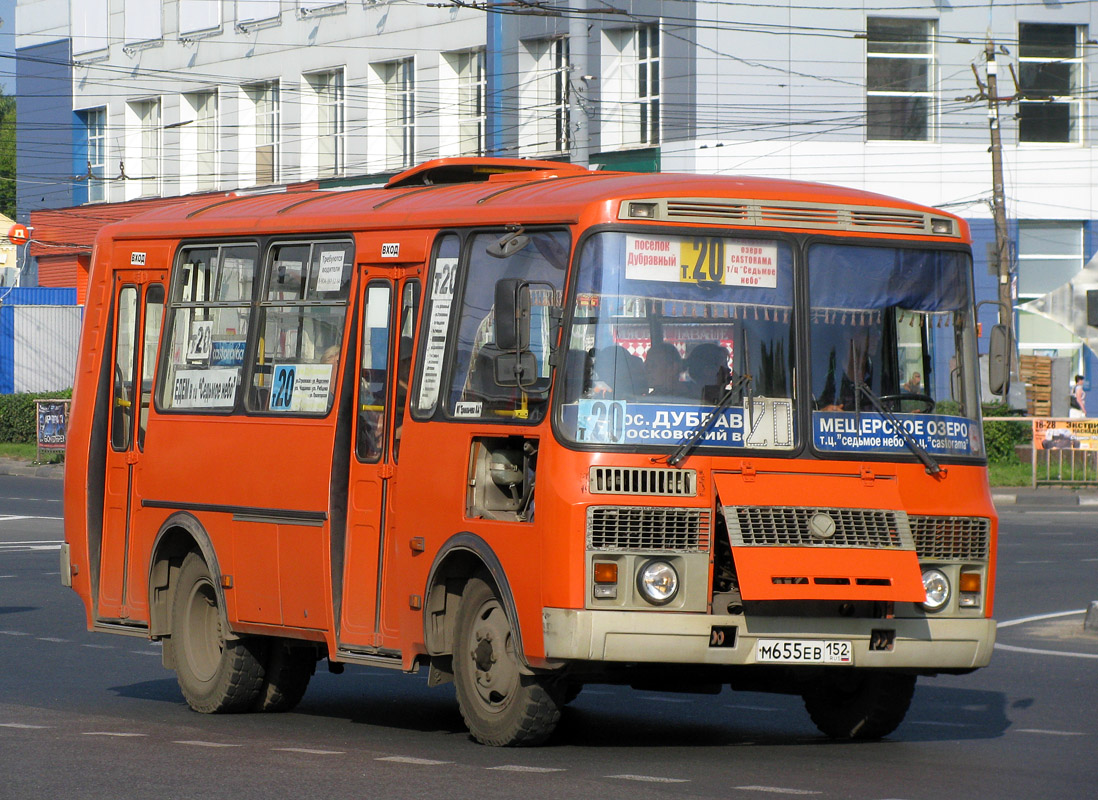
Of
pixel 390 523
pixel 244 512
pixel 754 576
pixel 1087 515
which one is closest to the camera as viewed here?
pixel 754 576

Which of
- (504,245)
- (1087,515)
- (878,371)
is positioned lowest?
(1087,515)

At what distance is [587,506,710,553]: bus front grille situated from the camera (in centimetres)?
896

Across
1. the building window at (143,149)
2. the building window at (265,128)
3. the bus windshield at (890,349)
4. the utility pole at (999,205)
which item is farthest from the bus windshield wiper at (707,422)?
the building window at (143,149)

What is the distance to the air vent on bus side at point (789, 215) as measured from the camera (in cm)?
934

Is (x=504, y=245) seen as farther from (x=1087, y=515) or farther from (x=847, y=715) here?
(x=1087, y=515)

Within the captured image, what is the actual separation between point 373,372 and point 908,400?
9.45ft

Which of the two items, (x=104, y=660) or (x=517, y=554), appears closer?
(x=517, y=554)

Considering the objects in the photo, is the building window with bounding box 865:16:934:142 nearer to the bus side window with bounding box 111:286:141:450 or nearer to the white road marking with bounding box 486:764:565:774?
the bus side window with bounding box 111:286:141:450

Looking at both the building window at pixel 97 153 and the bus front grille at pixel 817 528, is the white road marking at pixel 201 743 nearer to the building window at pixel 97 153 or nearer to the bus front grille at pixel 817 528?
the bus front grille at pixel 817 528

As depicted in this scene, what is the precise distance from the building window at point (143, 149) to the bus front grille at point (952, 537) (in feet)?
160

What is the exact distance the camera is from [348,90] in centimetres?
4931

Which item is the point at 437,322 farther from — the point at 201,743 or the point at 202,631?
the point at 202,631

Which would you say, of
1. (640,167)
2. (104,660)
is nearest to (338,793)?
(104,660)

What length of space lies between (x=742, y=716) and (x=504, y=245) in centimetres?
344
